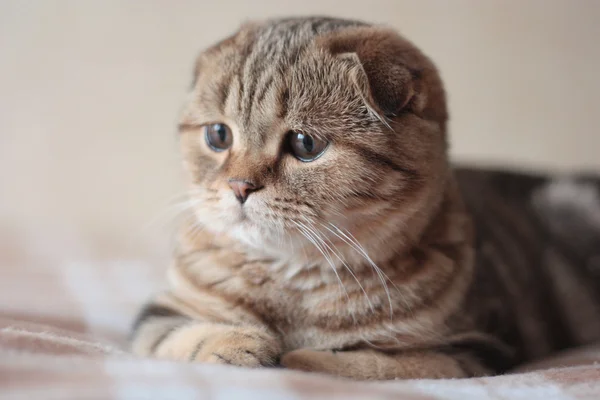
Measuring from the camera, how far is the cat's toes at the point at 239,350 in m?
0.83

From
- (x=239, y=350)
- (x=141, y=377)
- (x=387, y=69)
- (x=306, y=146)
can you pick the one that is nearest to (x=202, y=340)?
(x=239, y=350)

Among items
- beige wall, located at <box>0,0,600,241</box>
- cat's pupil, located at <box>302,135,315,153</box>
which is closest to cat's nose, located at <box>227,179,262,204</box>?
cat's pupil, located at <box>302,135,315,153</box>

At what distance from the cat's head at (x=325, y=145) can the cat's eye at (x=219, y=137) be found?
2 cm

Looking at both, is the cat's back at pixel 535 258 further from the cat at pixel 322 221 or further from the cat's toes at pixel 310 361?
the cat's toes at pixel 310 361

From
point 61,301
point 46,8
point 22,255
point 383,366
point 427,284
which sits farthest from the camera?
point 46,8

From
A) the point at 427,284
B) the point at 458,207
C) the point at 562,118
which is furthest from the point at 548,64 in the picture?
the point at 427,284

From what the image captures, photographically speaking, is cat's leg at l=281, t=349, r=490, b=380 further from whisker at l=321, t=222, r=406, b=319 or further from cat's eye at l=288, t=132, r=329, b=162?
cat's eye at l=288, t=132, r=329, b=162

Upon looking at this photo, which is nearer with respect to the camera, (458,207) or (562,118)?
(458,207)

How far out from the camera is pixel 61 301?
1276 millimetres

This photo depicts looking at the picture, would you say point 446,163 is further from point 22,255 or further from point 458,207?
point 22,255

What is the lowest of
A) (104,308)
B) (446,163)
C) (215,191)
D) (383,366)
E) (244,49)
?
(104,308)

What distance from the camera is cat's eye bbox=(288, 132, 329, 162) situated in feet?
3.02

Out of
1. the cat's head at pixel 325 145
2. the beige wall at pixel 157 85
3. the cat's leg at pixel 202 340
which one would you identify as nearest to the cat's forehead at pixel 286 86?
the cat's head at pixel 325 145

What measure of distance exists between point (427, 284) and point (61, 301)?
33.2 inches
